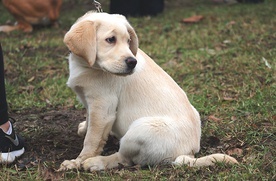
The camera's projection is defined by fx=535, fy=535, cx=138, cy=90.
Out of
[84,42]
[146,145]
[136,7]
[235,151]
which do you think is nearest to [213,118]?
[235,151]

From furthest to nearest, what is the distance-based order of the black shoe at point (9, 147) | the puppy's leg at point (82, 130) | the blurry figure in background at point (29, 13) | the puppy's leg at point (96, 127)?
the blurry figure in background at point (29, 13) → the puppy's leg at point (82, 130) → the black shoe at point (9, 147) → the puppy's leg at point (96, 127)

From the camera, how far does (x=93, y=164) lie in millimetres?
3578

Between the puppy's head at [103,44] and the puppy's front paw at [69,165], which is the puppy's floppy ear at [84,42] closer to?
the puppy's head at [103,44]

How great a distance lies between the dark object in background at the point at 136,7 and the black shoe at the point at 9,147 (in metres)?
5.90

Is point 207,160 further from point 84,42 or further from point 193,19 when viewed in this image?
point 193,19

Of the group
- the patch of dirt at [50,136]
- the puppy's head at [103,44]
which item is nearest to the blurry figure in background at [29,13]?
the patch of dirt at [50,136]

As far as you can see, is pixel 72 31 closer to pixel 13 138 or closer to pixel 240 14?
pixel 13 138

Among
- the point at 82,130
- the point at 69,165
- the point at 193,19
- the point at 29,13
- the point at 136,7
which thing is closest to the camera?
the point at 69,165

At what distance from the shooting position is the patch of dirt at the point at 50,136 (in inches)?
154

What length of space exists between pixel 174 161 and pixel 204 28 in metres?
4.96

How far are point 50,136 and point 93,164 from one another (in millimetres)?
864

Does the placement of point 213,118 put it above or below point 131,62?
below

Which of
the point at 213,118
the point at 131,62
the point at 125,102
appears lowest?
the point at 213,118

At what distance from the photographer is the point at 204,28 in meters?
8.24
